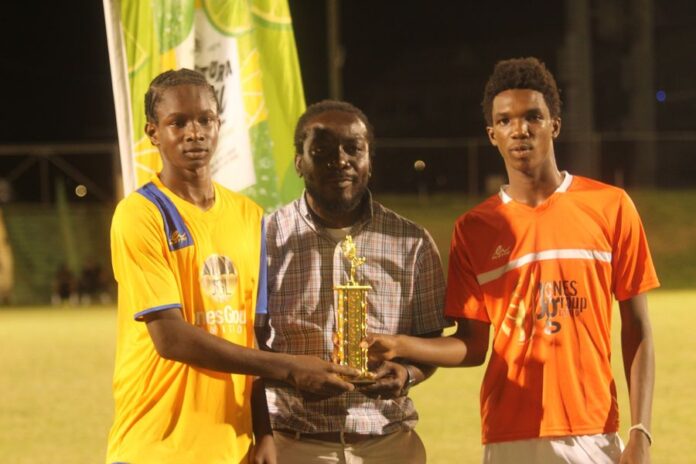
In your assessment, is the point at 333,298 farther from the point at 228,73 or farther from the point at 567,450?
the point at 228,73

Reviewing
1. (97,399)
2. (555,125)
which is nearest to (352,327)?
(555,125)

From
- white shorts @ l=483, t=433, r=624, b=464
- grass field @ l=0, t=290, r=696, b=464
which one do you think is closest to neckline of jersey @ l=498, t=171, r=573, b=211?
white shorts @ l=483, t=433, r=624, b=464

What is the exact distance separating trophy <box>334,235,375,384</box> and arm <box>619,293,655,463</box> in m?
0.86

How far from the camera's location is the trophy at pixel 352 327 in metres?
3.57

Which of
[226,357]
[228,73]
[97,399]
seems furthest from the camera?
[97,399]

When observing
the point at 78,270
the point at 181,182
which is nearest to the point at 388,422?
the point at 181,182

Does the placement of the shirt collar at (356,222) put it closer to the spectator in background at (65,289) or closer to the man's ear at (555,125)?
the man's ear at (555,125)

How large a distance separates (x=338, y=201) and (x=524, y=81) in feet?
2.50

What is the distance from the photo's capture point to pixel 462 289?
388 centimetres

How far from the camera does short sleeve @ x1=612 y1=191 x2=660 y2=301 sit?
3779 mm

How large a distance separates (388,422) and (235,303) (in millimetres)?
692

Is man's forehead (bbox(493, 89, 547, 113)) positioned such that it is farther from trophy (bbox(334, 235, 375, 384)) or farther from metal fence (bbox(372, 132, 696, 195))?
metal fence (bbox(372, 132, 696, 195))

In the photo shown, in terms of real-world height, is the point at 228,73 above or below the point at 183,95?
above

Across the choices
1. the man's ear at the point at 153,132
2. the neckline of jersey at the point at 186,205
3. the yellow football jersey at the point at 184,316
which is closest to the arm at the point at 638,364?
the yellow football jersey at the point at 184,316
